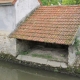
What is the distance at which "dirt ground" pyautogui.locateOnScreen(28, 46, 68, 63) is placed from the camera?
35.9ft

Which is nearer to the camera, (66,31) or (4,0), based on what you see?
(66,31)

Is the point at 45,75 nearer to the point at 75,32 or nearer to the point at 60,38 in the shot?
the point at 60,38

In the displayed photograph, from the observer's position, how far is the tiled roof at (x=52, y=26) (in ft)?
34.1

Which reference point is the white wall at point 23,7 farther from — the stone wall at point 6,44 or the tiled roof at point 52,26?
the stone wall at point 6,44

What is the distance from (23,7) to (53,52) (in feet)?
11.6

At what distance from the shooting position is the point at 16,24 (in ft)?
39.5

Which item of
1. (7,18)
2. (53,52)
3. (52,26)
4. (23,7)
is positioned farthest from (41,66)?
(23,7)

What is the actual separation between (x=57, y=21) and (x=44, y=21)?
87 centimetres

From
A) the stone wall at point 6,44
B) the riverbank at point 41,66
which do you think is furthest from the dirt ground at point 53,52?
the stone wall at point 6,44

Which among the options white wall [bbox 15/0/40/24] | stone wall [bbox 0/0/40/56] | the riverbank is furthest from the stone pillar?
white wall [bbox 15/0/40/24]

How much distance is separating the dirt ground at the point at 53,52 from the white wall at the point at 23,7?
85.2 inches

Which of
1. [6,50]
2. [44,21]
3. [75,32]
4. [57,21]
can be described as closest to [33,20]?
[44,21]

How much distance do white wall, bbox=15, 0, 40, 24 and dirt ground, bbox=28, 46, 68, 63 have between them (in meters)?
2.16

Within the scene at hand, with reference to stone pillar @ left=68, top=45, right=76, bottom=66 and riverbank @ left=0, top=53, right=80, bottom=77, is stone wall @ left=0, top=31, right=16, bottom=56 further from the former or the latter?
stone pillar @ left=68, top=45, right=76, bottom=66
